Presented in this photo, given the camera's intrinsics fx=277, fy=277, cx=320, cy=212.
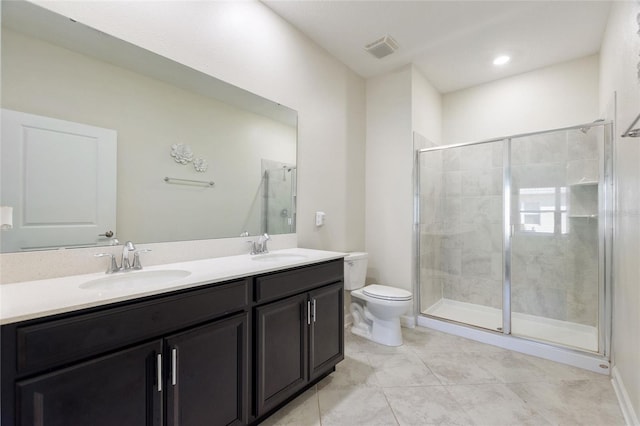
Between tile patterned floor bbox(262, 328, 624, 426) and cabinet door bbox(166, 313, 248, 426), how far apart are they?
40 cm

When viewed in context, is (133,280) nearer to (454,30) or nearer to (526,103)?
(454,30)

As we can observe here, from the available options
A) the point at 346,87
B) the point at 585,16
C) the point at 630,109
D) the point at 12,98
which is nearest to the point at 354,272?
the point at 346,87

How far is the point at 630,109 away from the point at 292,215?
7.36ft

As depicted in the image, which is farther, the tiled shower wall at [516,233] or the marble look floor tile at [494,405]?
the tiled shower wall at [516,233]

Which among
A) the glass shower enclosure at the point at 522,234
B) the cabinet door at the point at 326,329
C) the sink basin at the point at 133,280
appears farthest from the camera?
the glass shower enclosure at the point at 522,234

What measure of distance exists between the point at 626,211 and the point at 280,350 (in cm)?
228

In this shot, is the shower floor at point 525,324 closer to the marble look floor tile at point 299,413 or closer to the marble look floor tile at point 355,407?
the marble look floor tile at point 355,407

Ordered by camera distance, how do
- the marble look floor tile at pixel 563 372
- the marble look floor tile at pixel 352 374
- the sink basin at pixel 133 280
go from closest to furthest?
the sink basin at pixel 133 280 → the marble look floor tile at pixel 352 374 → the marble look floor tile at pixel 563 372

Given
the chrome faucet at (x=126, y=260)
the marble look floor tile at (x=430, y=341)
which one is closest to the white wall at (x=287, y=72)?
the chrome faucet at (x=126, y=260)

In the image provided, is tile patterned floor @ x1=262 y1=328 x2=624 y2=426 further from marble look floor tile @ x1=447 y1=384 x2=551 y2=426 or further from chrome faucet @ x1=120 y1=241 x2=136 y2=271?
chrome faucet @ x1=120 y1=241 x2=136 y2=271

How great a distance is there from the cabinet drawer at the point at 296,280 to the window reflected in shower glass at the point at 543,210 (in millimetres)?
2062

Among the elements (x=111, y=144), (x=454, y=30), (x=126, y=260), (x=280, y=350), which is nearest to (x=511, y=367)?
(x=280, y=350)

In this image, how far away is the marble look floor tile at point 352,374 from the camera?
1892 mm

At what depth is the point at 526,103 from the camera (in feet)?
10.2
